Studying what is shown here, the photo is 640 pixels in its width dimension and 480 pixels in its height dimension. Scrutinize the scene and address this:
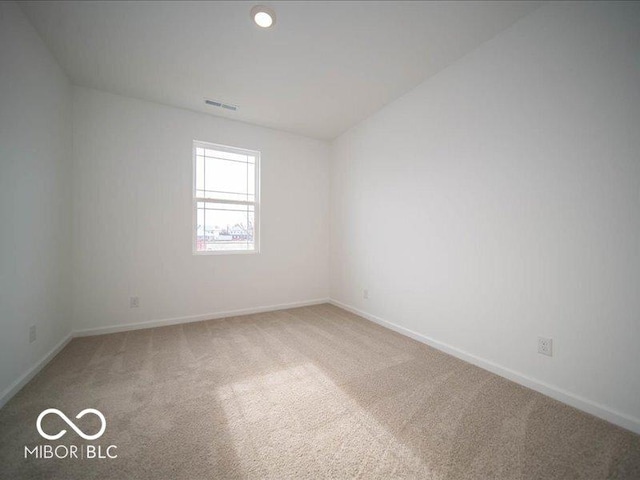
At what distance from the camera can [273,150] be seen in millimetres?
3916

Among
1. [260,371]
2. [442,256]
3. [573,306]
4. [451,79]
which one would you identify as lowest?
[260,371]

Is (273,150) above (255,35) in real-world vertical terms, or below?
below

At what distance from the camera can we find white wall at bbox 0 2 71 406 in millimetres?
1739

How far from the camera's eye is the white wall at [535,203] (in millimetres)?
1551

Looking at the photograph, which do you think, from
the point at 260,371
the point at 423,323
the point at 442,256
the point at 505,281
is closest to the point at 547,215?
the point at 505,281

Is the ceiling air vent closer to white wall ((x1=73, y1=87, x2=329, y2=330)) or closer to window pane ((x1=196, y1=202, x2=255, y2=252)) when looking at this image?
white wall ((x1=73, y1=87, x2=329, y2=330))

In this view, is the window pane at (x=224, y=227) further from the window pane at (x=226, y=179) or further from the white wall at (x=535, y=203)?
the white wall at (x=535, y=203)

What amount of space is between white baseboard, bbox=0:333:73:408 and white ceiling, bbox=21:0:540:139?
2632 mm

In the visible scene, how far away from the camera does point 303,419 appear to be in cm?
159

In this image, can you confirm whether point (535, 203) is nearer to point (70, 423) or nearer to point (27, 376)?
point (70, 423)

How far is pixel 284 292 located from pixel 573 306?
3223 mm

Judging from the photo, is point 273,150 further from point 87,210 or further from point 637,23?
point 637,23

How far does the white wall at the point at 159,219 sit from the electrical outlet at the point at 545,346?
2.96 meters

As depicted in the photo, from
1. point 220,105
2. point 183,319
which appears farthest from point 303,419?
point 220,105
